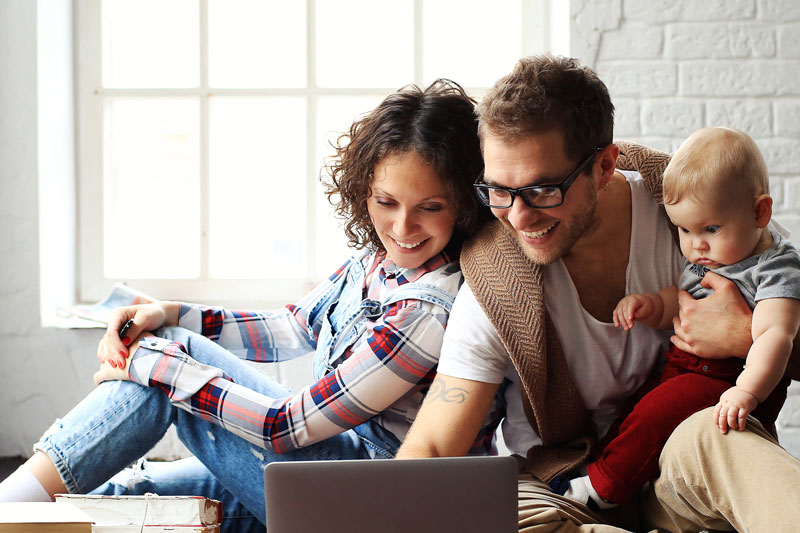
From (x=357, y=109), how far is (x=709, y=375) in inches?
69.0

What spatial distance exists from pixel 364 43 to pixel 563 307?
5.37 feet

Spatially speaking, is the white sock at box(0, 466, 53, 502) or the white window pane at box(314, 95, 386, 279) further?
the white window pane at box(314, 95, 386, 279)

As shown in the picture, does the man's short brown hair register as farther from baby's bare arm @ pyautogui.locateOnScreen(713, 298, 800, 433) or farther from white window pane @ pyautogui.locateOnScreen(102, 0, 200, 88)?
white window pane @ pyautogui.locateOnScreen(102, 0, 200, 88)

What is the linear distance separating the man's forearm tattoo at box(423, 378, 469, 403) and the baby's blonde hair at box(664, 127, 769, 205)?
51cm

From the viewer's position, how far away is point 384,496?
0.96 meters

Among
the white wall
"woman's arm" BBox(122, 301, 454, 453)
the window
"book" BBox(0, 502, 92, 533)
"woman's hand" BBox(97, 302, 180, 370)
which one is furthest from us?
the window

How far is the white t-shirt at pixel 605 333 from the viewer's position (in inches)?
54.3

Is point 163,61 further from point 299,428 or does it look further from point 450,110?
point 299,428

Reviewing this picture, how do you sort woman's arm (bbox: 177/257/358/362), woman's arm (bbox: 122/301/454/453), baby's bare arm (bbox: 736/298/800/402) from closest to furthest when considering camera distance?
baby's bare arm (bbox: 736/298/800/402), woman's arm (bbox: 122/301/454/453), woman's arm (bbox: 177/257/358/362)

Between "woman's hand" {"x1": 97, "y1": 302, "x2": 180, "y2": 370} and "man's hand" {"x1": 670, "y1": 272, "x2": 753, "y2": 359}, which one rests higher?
"man's hand" {"x1": 670, "y1": 272, "x2": 753, "y2": 359}

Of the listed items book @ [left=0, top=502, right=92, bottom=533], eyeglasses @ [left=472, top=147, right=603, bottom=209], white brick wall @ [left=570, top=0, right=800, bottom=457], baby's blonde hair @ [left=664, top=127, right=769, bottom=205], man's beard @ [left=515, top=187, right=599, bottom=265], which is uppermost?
white brick wall @ [left=570, top=0, right=800, bottom=457]

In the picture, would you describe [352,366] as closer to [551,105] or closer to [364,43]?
[551,105]

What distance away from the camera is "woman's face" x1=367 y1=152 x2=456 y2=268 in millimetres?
1452

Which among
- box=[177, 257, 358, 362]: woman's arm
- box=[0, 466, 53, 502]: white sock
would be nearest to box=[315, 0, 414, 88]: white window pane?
box=[177, 257, 358, 362]: woman's arm
